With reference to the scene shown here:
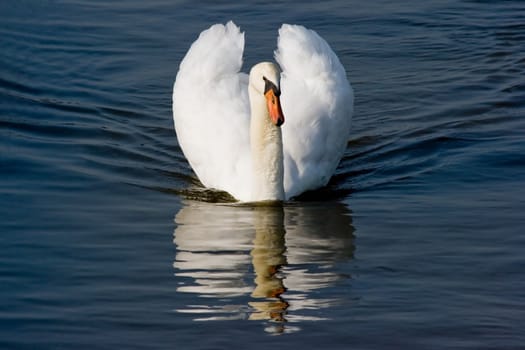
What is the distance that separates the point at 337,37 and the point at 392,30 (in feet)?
2.61

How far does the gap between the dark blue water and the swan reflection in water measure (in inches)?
1.0

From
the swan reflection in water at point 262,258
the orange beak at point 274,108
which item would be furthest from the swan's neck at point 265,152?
the orange beak at point 274,108

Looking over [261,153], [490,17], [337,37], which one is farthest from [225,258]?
[490,17]

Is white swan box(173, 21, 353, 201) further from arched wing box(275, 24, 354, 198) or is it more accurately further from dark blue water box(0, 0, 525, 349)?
dark blue water box(0, 0, 525, 349)

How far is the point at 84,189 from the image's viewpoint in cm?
1198

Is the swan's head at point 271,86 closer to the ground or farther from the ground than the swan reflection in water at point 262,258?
farther from the ground

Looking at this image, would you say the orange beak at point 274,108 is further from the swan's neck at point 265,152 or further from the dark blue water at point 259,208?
the dark blue water at point 259,208

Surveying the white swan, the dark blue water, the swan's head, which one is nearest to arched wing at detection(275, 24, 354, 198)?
the white swan

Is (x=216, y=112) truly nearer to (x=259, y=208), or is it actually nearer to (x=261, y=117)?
(x=261, y=117)

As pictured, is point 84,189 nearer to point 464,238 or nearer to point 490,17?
point 464,238

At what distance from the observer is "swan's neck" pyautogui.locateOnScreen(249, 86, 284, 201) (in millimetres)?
11680

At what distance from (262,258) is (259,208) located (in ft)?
4.77

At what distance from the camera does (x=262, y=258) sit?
10.4 meters

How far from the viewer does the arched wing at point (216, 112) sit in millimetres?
12297
